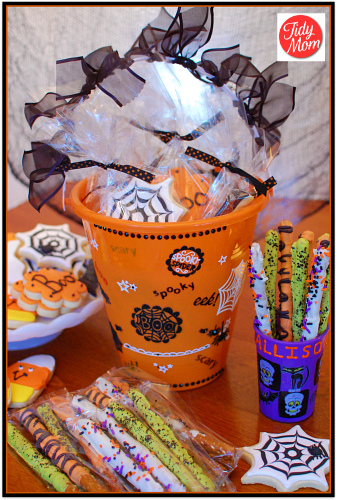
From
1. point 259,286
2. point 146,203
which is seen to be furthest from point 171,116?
point 259,286

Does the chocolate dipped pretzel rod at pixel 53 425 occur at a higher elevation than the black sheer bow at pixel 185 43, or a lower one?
lower

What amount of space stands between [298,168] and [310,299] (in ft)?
1.85

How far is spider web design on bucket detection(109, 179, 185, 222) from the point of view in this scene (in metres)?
0.48

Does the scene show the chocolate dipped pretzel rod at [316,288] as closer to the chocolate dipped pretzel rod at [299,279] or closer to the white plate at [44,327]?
the chocolate dipped pretzel rod at [299,279]

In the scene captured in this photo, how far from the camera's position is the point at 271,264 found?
0.48 metres

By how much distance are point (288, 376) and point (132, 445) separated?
0.18m

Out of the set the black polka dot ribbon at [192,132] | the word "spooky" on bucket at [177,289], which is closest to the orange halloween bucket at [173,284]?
the word "spooky" on bucket at [177,289]

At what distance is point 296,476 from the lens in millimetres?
419

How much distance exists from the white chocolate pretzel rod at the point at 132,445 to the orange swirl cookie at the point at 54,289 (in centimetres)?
14

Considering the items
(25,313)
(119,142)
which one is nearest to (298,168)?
(119,142)

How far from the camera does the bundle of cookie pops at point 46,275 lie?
0.59m

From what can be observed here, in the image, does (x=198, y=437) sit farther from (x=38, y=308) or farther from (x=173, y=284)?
(x=38, y=308)

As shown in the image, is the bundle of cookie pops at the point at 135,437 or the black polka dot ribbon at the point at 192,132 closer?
the bundle of cookie pops at the point at 135,437

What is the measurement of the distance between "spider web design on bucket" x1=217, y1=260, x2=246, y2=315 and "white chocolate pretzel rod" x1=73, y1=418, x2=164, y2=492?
0.60 ft
